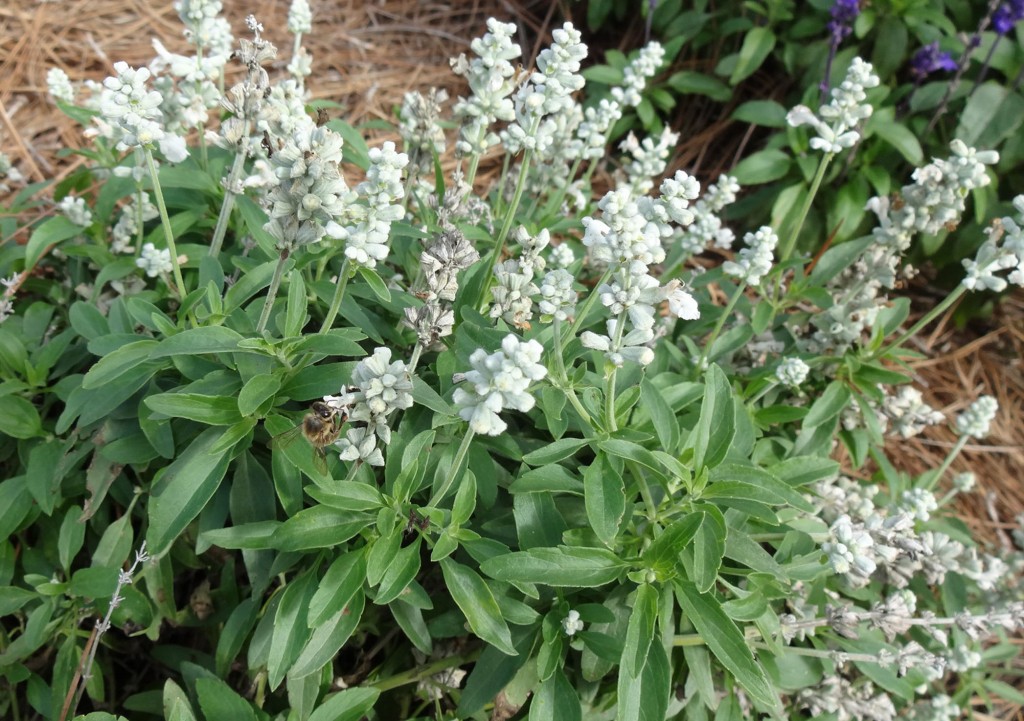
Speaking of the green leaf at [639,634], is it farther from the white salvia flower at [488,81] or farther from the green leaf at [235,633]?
the white salvia flower at [488,81]

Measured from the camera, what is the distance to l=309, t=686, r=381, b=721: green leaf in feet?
8.43

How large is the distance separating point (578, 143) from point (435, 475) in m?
1.62

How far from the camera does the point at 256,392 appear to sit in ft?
8.15

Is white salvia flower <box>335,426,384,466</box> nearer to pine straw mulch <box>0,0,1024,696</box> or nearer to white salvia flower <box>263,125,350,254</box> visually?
white salvia flower <box>263,125,350,254</box>

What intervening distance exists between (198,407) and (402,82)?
3.80 meters

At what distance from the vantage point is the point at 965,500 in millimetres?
4801

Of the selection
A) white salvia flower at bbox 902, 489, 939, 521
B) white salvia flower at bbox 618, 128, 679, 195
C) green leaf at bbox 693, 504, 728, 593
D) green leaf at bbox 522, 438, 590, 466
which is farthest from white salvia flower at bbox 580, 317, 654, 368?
white salvia flower at bbox 902, 489, 939, 521

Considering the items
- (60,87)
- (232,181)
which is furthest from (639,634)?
(60,87)

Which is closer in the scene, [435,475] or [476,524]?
[435,475]

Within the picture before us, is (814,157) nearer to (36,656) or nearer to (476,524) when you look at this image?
(476,524)

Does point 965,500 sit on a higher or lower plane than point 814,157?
lower

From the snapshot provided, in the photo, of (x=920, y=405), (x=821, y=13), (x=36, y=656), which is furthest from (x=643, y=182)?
(x=36, y=656)

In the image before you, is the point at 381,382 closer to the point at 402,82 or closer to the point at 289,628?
the point at 289,628

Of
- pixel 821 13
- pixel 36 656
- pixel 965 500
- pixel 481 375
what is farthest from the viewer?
pixel 821 13
